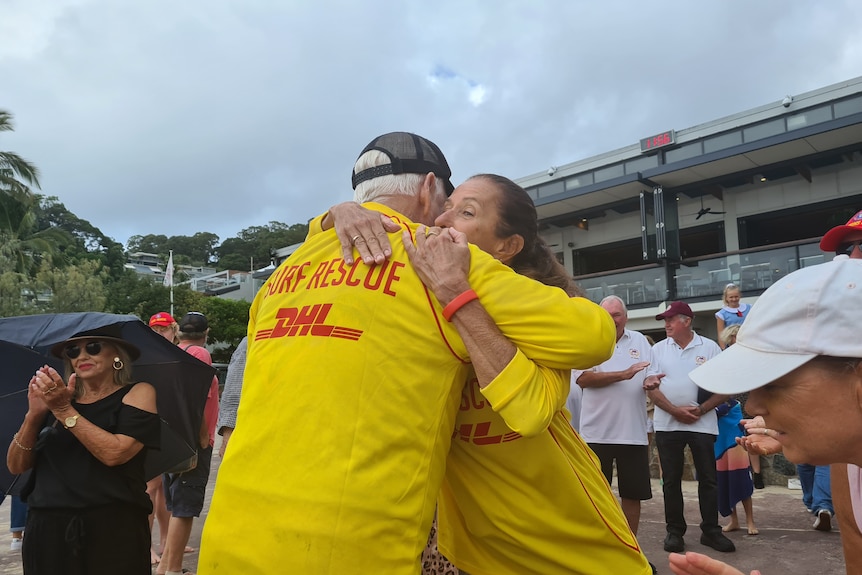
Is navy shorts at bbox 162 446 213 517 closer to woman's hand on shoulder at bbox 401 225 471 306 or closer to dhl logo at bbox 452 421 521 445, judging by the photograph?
dhl logo at bbox 452 421 521 445

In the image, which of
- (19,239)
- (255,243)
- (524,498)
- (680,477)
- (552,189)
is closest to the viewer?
(524,498)

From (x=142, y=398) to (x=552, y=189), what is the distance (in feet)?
68.2

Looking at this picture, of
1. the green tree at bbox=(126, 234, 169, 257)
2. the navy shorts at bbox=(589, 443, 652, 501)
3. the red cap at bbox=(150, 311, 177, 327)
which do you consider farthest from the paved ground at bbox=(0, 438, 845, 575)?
the green tree at bbox=(126, 234, 169, 257)

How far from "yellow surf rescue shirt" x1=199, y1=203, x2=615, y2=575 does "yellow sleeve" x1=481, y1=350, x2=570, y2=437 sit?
0.20ft

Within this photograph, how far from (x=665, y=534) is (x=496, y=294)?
17.7 ft

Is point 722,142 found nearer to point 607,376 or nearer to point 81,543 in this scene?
point 607,376

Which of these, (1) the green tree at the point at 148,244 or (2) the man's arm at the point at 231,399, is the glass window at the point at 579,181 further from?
(1) the green tree at the point at 148,244

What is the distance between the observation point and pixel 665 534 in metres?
6.10

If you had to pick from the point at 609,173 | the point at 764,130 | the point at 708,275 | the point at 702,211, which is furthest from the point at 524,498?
the point at 702,211

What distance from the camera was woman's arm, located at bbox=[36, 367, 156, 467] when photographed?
3.23 meters

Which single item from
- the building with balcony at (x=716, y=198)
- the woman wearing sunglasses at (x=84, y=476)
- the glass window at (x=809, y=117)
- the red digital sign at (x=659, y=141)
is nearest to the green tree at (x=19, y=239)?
the building with balcony at (x=716, y=198)

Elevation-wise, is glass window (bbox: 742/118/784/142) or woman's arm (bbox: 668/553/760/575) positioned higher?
glass window (bbox: 742/118/784/142)

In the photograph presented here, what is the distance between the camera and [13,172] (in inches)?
1155

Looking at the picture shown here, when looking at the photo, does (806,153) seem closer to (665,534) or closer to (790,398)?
(665,534)
